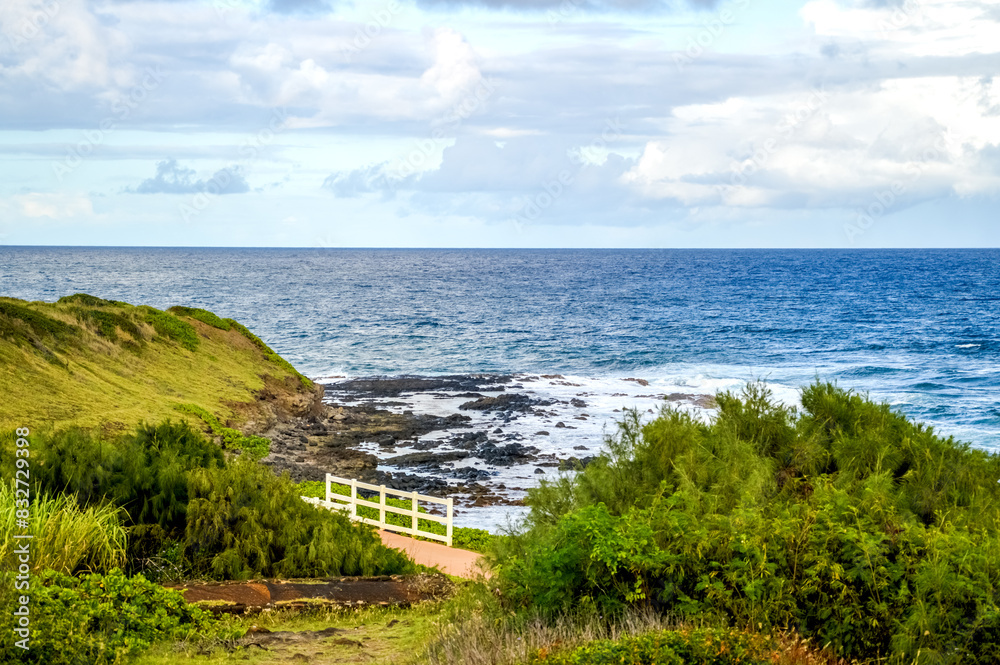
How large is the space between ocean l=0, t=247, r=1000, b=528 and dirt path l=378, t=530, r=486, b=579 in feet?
31.7

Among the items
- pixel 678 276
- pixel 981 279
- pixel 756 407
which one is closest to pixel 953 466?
pixel 756 407

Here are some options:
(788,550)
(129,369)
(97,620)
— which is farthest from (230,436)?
(788,550)

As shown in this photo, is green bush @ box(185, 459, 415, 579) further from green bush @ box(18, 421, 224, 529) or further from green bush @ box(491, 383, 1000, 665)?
green bush @ box(491, 383, 1000, 665)

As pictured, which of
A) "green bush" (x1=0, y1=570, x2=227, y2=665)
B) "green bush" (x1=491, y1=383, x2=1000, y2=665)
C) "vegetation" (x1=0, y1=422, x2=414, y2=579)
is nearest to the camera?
"green bush" (x1=0, y1=570, x2=227, y2=665)

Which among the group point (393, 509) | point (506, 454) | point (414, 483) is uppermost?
point (393, 509)

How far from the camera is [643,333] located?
216 ft

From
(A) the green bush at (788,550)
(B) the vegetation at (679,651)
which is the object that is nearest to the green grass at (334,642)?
(A) the green bush at (788,550)

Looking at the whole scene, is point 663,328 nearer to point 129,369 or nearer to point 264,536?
point 129,369

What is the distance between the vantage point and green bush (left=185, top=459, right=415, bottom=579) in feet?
34.6

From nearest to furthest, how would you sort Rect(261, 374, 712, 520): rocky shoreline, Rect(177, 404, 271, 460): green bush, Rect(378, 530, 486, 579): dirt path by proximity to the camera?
Rect(378, 530, 486, 579): dirt path < Rect(261, 374, 712, 520): rocky shoreline < Rect(177, 404, 271, 460): green bush

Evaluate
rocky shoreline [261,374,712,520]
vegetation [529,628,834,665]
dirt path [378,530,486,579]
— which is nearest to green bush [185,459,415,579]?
dirt path [378,530,486,579]

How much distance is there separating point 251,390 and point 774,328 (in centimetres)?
4443

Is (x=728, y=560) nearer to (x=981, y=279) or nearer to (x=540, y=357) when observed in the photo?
(x=540, y=357)

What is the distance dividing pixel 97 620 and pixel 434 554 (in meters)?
9.12
